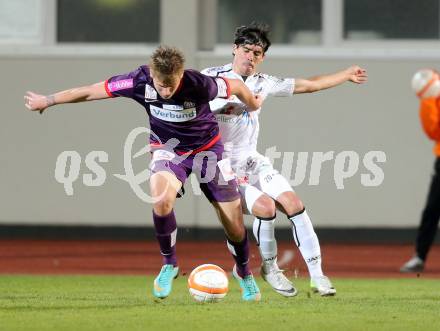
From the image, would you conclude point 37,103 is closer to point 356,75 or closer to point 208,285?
point 208,285

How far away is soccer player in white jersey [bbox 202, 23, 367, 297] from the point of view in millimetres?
9047

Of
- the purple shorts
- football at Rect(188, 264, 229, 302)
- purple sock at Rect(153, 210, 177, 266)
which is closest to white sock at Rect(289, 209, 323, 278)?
the purple shorts

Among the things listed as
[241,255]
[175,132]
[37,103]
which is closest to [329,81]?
[175,132]

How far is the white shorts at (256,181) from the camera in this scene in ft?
29.9

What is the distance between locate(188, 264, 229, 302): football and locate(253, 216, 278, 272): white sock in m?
0.72

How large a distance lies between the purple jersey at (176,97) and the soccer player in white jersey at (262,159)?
59 cm

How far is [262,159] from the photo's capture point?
9.34 meters

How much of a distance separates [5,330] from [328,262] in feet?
23.2

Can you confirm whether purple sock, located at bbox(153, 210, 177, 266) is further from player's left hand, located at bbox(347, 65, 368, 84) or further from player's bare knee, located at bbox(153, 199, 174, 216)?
player's left hand, located at bbox(347, 65, 368, 84)

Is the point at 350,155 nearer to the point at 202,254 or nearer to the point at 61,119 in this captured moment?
the point at 202,254

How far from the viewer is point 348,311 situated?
8016 millimetres

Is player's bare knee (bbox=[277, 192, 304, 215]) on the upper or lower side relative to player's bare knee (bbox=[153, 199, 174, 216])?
lower

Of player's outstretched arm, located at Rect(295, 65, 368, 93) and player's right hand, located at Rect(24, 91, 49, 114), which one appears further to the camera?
player's outstretched arm, located at Rect(295, 65, 368, 93)

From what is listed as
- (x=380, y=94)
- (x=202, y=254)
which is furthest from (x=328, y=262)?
(x=380, y=94)
